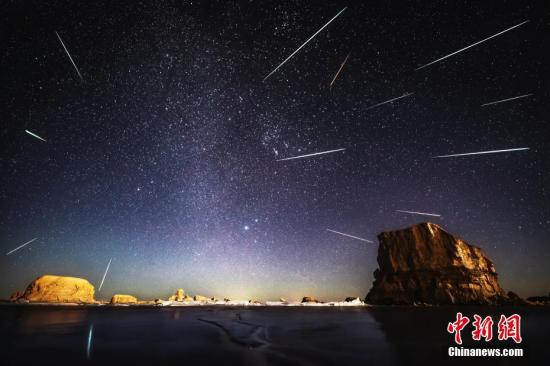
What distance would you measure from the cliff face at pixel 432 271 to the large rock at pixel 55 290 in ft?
638

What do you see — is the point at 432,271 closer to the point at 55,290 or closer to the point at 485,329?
the point at 485,329

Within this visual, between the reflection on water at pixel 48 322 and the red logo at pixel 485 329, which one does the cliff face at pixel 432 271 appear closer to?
Answer: the red logo at pixel 485 329

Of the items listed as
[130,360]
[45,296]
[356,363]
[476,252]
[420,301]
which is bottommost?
[45,296]

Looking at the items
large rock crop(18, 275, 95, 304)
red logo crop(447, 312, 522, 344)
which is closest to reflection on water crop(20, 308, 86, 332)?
red logo crop(447, 312, 522, 344)

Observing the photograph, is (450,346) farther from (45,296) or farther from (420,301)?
(45,296)

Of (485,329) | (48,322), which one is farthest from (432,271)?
(48,322)

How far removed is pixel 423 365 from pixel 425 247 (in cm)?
14281

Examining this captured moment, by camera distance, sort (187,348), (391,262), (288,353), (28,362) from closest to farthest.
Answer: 1. (28,362)
2. (288,353)
3. (187,348)
4. (391,262)

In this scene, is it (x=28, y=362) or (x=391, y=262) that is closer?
(x=28, y=362)

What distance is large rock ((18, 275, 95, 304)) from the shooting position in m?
173

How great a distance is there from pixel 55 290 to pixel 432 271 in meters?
228

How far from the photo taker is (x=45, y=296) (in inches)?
6806

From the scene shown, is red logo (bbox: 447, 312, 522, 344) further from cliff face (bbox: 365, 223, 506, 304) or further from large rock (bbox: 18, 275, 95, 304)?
large rock (bbox: 18, 275, 95, 304)

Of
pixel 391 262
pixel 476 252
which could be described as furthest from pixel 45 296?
pixel 476 252
